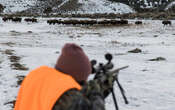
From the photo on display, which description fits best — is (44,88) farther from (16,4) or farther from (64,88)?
(16,4)

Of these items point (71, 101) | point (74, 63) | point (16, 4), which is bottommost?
point (71, 101)

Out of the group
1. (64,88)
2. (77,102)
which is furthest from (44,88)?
(77,102)

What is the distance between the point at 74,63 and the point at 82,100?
351 millimetres

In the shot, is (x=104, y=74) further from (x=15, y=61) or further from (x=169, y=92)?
(x=15, y=61)

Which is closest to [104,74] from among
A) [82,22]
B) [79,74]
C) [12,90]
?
[79,74]

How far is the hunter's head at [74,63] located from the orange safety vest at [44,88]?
59mm

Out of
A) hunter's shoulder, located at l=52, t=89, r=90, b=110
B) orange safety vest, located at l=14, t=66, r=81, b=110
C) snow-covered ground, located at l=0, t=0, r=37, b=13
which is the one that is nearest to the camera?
hunter's shoulder, located at l=52, t=89, r=90, b=110

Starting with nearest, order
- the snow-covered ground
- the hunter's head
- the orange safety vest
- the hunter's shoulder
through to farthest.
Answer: the hunter's shoulder → the orange safety vest → the hunter's head → the snow-covered ground

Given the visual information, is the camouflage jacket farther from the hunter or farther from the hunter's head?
the hunter's head

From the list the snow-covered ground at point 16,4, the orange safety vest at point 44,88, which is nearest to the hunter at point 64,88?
the orange safety vest at point 44,88

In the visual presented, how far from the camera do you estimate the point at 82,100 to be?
5.19ft

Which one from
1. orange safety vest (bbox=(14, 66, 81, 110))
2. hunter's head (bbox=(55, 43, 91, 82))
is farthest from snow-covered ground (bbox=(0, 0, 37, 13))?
hunter's head (bbox=(55, 43, 91, 82))

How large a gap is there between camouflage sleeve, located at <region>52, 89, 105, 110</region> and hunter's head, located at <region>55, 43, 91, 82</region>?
0.17 m

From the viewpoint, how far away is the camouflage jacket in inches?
62.3
